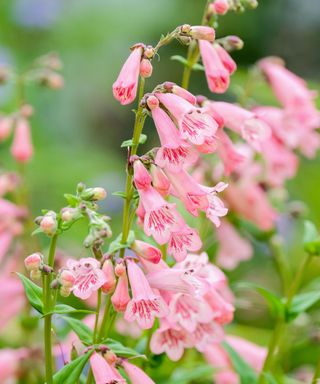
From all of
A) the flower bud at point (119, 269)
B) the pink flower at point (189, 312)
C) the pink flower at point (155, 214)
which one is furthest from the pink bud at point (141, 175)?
the pink flower at point (189, 312)

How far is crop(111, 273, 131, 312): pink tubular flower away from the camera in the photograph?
3.78 ft

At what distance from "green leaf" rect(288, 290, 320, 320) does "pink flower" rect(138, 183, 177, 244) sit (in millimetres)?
465

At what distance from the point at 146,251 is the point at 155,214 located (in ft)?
0.22

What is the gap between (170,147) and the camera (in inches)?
44.3

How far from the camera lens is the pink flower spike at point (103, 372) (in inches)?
44.0

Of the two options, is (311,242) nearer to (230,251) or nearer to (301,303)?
(301,303)

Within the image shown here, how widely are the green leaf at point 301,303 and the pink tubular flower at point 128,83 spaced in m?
0.58

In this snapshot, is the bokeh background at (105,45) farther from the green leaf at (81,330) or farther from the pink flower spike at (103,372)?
the pink flower spike at (103,372)

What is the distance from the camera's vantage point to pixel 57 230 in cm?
114

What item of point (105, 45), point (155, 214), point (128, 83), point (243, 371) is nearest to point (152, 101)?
point (128, 83)

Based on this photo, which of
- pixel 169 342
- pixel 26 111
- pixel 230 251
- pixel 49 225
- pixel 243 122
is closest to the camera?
pixel 49 225

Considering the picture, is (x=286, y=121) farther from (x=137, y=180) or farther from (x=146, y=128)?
(x=146, y=128)

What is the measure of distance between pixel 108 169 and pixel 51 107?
4.14ft

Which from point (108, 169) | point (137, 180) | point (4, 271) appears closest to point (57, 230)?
point (137, 180)
